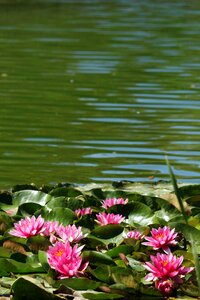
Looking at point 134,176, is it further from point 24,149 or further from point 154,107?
point 154,107

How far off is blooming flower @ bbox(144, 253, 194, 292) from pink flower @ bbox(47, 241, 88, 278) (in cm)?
26

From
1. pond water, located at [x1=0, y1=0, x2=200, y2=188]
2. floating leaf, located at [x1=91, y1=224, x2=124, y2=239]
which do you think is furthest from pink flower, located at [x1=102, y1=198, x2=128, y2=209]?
pond water, located at [x1=0, y1=0, x2=200, y2=188]

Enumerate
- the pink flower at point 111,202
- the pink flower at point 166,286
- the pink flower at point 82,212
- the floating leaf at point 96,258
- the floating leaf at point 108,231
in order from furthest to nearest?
the pink flower at point 111,202
the pink flower at point 82,212
the floating leaf at point 108,231
the floating leaf at point 96,258
the pink flower at point 166,286

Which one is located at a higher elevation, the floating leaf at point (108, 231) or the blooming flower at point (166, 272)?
the blooming flower at point (166, 272)

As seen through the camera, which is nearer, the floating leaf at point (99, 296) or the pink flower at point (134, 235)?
the floating leaf at point (99, 296)

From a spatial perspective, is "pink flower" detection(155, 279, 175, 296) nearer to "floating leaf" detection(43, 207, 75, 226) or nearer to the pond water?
"floating leaf" detection(43, 207, 75, 226)

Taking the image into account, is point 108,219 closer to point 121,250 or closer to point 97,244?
point 97,244

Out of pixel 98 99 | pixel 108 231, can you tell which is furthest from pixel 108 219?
pixel 98 99

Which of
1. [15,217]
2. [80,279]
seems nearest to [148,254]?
[80,279]

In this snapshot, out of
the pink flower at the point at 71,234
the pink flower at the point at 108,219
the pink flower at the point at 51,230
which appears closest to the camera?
the pink flower at the point at 71,234

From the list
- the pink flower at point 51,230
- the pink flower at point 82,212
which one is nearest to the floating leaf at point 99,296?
the pink flower at point 51,230

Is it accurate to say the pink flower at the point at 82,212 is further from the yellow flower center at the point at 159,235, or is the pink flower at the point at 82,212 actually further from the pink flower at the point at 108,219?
the yellow flower center at the point at 159,235

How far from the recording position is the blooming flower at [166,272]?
12.4 ft

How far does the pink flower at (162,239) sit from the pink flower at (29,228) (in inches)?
18.1
